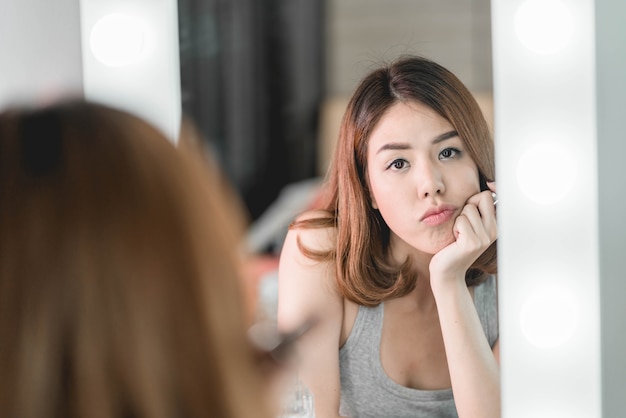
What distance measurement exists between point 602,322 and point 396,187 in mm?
231

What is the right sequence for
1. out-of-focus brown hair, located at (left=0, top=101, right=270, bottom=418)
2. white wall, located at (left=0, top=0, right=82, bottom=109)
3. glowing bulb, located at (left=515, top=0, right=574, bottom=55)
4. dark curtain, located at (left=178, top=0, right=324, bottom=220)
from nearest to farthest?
out-of-focus brown hair, located at (left=0, top=101, right=270, bottom=418)
glowing bulb, located at (left=515, top=0, right=574, bottom=55)
dark curtain, located at (left=178, top=0, right=324, bottom=220)
white wall, located at (left=0, top=0, right=82, bottom=109)

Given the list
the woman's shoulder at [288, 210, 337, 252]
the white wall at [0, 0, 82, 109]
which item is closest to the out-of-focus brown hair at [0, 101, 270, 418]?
the woman's shoulder at [288, 210, 337, 252]

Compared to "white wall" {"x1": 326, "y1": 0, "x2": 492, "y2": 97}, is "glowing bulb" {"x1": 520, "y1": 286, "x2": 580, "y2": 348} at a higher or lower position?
lower

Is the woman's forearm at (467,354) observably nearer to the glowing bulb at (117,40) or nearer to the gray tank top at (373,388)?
the gray tank top at (373,388)

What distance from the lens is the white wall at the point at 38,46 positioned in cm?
98

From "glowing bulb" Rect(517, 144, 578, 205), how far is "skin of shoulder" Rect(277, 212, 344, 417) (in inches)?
7.7

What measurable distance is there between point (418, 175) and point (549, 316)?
0.18 meters

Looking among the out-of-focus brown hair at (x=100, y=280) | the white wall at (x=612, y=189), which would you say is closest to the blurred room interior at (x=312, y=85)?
the white wall at (x=612, y=189)

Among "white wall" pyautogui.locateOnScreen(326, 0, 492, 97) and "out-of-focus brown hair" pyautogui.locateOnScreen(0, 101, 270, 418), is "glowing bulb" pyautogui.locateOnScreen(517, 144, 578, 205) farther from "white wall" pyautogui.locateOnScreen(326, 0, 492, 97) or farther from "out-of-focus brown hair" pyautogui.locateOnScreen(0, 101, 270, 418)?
"out-of-focus brown hair" pyautogui.locateOnScreen(0, 101, 270, 418)

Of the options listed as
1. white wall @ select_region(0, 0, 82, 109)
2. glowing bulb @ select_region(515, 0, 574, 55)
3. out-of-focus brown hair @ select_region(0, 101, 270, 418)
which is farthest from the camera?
white wall @ select_region(0, 0, 82, 109)

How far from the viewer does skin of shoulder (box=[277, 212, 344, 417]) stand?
857 millimetres

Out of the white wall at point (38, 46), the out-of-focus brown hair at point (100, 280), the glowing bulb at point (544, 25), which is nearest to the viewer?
the out-of-focus brown hair at point (100, 280)

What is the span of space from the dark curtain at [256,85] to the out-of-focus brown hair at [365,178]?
0.14ft

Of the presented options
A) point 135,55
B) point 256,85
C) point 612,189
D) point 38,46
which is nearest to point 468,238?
point 612,189
